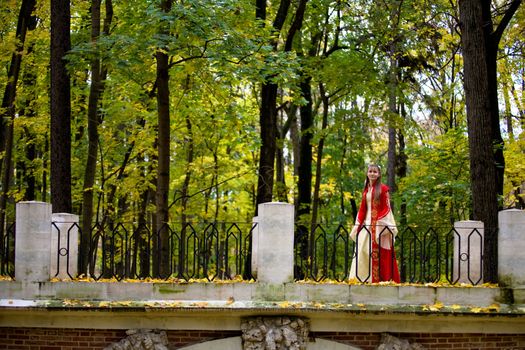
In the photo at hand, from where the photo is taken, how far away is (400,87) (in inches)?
878

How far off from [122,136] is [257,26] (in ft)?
24.0

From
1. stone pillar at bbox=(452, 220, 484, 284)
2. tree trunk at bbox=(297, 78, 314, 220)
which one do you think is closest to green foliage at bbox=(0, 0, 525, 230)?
tree trunk at bbox=(297, 78, 314, 220)

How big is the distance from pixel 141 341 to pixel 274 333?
1.65 metres

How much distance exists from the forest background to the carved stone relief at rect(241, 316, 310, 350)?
4504mm

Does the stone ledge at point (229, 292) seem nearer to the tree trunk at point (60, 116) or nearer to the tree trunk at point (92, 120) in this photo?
Result: the tree trunk at point (60, 116)

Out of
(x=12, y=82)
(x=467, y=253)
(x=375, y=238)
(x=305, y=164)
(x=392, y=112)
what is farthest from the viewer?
(x=305, y=164)

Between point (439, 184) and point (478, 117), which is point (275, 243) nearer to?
point (478, 117)

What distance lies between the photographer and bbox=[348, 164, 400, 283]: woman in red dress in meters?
12.4

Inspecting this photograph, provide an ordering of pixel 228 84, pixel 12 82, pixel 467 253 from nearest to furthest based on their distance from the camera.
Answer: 1. pixel 467 253
2. pixel 228 84
3. pixel 12 82

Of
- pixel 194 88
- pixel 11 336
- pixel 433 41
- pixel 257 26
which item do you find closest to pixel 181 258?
pixel 11 336

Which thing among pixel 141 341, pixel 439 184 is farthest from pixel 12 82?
pixel 141 341

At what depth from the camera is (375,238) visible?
12.4 m

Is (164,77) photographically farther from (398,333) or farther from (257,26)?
(398,333)

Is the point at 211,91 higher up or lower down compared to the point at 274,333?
higher up
